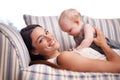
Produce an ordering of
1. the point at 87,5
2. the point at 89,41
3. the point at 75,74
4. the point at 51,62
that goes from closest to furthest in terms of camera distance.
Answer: the point at 75,74 < the point at 51,62 < the point at 89,41 < the point at 87,5

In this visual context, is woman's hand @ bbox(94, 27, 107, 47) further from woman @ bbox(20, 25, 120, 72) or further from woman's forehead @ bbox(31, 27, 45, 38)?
woman's forehead @ bbox(31, 27, 45, 38)

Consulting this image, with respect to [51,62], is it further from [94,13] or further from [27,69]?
[94,13]

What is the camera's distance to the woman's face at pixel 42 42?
48.9 inches

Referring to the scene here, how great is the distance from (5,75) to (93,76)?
0.39 m

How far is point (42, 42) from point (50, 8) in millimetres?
897

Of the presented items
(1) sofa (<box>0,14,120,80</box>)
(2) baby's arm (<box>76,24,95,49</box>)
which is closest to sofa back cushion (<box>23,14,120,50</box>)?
(2) baby's arm (<box>76,24,95,49</box>)

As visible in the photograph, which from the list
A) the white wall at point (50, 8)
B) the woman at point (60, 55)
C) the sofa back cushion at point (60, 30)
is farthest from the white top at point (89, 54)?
the white wall at point (50, 8)

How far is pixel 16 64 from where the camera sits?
3.44 feet

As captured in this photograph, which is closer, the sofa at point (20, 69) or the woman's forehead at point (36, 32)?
the sofa at point (20, 69)

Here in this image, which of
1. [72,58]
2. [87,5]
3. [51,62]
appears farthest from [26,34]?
[87,5]

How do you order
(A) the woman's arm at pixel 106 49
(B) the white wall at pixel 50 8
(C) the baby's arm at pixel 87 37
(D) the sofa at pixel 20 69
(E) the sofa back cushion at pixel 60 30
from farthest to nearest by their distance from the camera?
(B) the white wall at pixel 50 8
(E) the sofa back cushion at pixel 60 30
(C) the baby's arm at pixel 87 37
(A) the woman's arm at pixel 106 49
(D) the sofa at pixel 20 69

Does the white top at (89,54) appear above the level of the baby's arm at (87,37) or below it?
below

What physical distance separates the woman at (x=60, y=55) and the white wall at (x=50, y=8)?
76 centimetres

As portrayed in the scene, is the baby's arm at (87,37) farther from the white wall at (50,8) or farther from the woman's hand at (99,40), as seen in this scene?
the white wall at (50,8)
